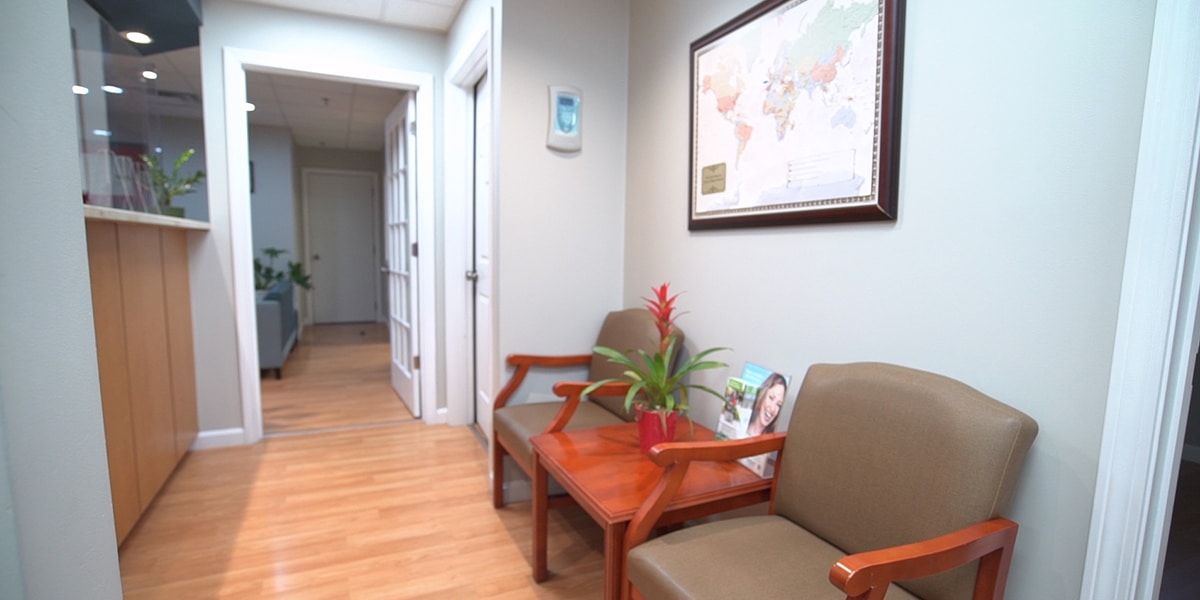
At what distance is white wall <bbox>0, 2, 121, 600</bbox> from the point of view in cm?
89

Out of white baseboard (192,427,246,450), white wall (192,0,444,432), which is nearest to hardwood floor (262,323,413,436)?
white baseboard (192,427,246,450)

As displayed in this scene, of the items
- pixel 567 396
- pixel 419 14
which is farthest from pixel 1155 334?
pixel 419 14

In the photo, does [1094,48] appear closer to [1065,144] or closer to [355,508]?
[1065,144]

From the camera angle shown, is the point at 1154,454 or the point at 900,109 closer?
the point at 1154,454

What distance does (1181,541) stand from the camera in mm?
2031

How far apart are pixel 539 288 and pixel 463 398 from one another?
129 centimetres

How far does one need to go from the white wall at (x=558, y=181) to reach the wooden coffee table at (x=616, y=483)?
63cm

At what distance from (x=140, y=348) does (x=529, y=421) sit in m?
1.55

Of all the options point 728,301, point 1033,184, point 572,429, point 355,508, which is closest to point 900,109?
point 1033,184

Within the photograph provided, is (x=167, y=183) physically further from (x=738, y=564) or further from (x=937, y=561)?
(x=937, y=561)

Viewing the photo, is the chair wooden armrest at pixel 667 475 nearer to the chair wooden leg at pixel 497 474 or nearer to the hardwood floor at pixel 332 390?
the chair wooden leg at pixel 497 474

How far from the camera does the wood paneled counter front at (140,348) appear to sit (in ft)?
6.04

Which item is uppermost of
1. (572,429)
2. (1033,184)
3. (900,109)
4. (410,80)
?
(410,80)

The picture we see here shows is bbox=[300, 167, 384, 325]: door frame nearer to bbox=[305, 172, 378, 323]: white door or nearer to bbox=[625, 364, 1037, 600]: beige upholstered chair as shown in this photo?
bbox=[305, 172, 378, 323]: white door
